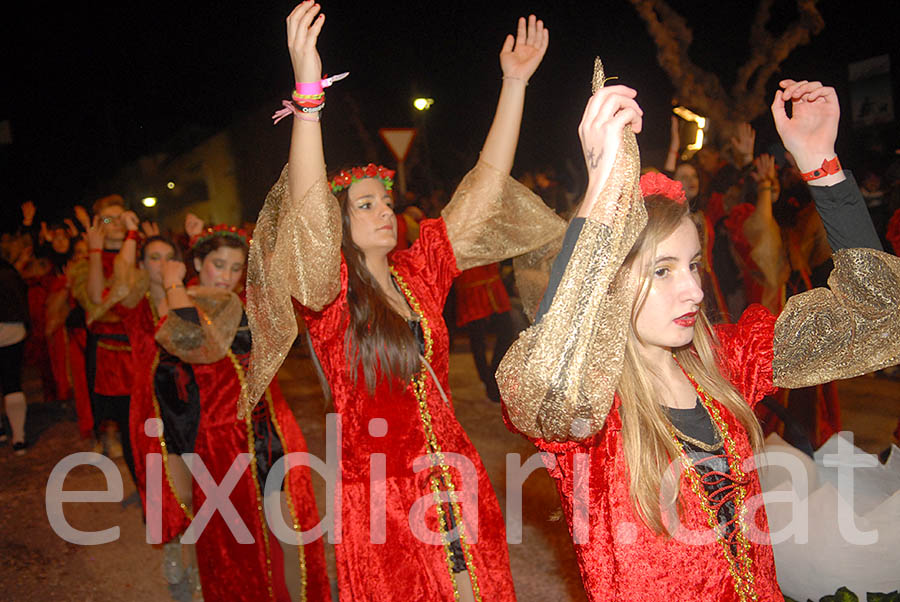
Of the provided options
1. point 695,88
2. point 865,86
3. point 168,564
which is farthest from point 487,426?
point 865,86

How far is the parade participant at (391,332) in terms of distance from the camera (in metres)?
2.33

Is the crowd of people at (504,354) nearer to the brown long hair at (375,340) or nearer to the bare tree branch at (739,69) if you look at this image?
the brown long hair at (375,340)

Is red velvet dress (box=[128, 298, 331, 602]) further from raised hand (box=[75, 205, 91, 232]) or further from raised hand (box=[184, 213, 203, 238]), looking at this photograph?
raised hand (box=[75, 205, 91, 232])

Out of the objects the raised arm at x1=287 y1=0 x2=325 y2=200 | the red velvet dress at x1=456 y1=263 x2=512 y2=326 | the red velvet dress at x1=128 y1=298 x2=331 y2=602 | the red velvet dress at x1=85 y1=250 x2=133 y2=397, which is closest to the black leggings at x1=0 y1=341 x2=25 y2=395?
the red velvet dress at x1=85 y1=250 x2=133 y2=397

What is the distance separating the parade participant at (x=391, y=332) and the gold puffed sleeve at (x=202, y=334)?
0.94 meters

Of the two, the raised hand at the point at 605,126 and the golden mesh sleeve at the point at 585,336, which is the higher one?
the raised hand at the point at 605,126

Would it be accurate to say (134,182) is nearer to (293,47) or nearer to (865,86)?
(865,86)

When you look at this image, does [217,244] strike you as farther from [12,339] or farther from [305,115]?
[12,339]

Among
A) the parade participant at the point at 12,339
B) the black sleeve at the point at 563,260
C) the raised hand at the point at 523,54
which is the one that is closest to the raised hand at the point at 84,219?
the parade participant at the point at 12,339

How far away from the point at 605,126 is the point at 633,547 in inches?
34.7

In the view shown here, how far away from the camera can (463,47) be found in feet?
57.3

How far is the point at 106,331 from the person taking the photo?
Answer: 18.0 feet

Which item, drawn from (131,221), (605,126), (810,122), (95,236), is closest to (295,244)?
(605,126)

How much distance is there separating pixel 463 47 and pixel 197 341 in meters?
15.4
